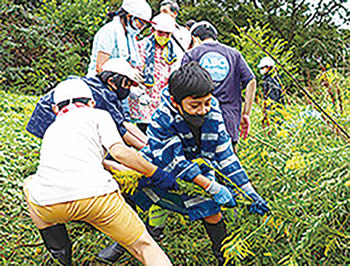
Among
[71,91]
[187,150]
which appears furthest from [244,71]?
[71,91]

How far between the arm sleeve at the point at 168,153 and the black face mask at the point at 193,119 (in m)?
0.10

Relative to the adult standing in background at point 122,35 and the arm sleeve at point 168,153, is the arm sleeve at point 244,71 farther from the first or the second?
the arm sleeve at point 168,153

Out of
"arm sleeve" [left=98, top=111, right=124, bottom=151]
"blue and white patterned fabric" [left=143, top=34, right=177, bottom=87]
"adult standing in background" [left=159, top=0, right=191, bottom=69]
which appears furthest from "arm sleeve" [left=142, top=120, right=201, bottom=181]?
"adult standing in background" [left=159, top=0, right=191, bottom=69]

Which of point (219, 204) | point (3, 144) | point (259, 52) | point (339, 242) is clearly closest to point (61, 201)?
point (219, 204)

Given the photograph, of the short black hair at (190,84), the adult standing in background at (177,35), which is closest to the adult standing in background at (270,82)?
the adult standing in background at (177,35)

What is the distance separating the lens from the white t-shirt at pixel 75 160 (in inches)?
99.6

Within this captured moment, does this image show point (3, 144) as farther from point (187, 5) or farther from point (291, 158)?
point (187, 5)

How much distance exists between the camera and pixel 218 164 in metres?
2.88

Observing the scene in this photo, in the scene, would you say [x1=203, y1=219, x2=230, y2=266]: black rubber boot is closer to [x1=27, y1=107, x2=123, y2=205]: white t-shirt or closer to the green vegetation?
the green vegetation

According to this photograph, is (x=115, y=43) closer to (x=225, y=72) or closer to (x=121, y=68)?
(x=121, y=68)

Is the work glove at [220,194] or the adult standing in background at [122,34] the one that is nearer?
the work glove at [220,194]

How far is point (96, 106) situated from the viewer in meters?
3.22

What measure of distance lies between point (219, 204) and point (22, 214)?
1369 millimetres

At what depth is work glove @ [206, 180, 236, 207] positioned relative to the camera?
2.71 metres
